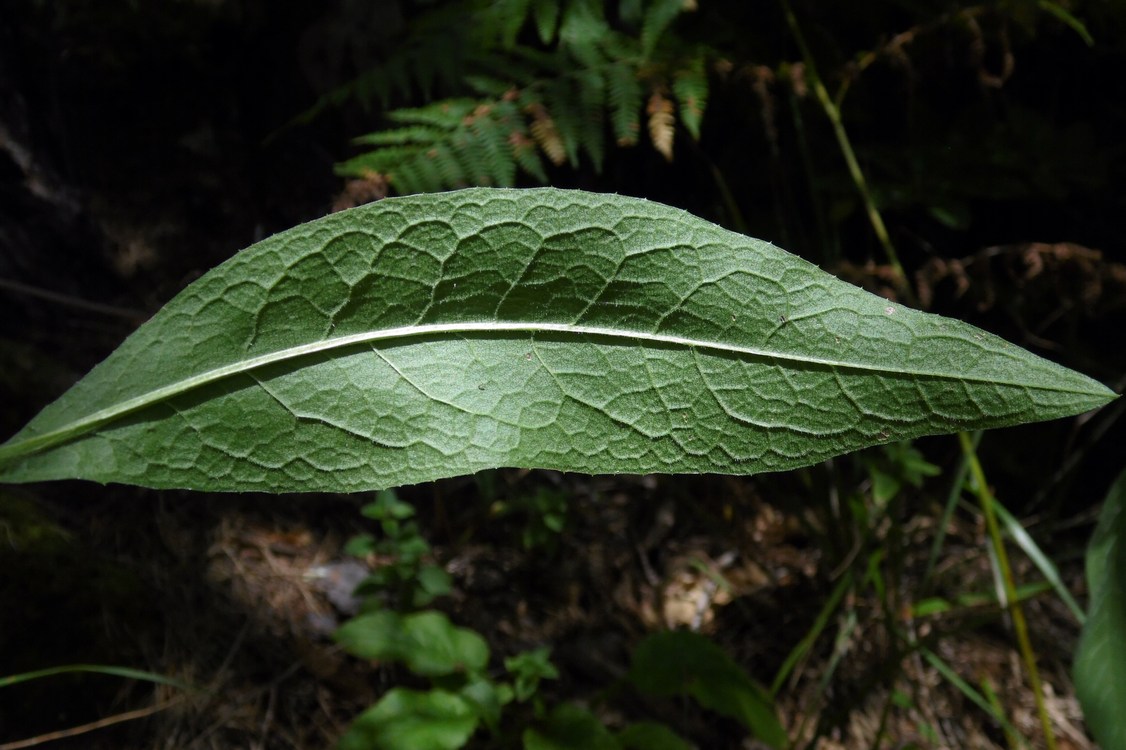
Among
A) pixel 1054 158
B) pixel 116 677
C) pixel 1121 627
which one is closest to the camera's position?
pixel 1121 627

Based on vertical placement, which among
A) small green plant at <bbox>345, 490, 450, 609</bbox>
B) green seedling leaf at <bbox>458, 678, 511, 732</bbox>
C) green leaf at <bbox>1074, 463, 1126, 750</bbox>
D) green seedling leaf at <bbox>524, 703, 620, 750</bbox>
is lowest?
green seedling leaf at <bbox>524, 703, 620, 750</bbox>

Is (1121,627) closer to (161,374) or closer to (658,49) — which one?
(161,374)

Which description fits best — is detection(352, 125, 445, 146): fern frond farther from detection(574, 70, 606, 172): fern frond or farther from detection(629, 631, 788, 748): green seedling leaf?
detection(629, 631, 788, 748): green seedling leaf

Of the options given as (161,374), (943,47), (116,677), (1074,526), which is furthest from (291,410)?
(1074,526)

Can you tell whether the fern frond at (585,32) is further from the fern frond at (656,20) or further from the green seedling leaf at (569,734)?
the green seedling leaf at (569,734)

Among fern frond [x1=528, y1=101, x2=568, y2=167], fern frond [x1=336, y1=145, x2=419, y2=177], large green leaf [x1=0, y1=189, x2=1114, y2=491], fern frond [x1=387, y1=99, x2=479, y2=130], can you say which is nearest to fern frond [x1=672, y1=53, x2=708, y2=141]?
fern frond [x1=528, y1=101, x2=568, y2=167]

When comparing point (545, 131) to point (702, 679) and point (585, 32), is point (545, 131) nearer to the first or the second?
point (585, 32)

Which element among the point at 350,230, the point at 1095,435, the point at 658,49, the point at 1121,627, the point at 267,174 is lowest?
the point at 1095,435
